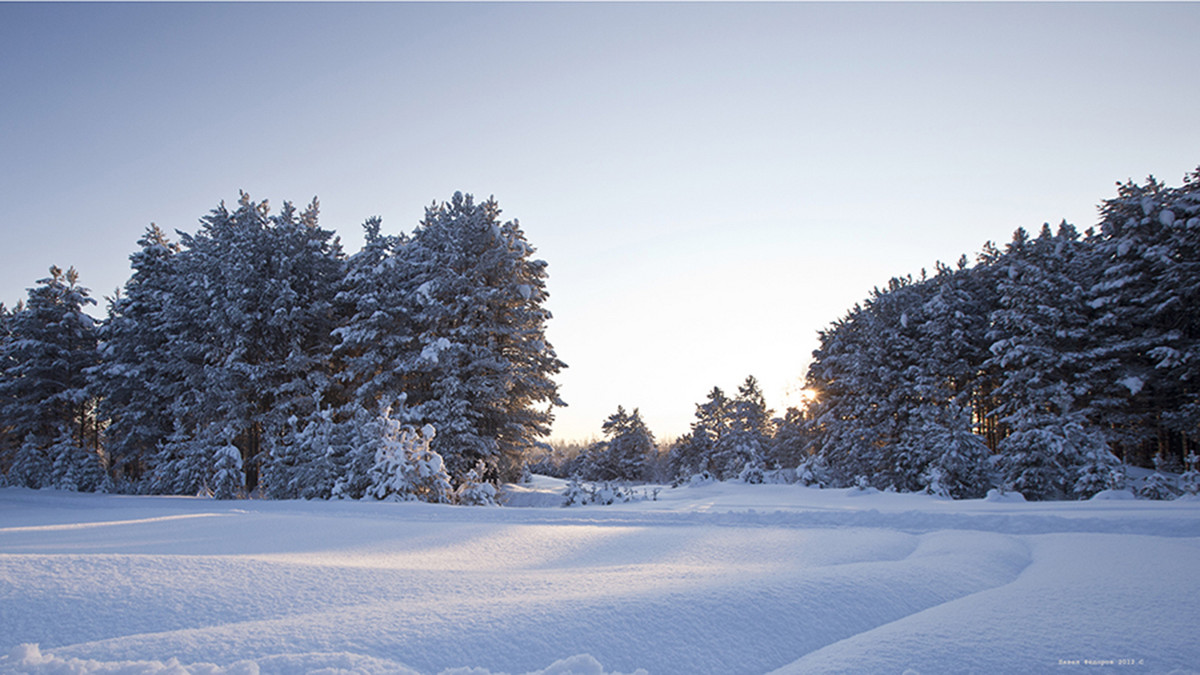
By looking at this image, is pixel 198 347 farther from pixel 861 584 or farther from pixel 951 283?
pixel 951 283

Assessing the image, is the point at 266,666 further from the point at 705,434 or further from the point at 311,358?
the point at 705,434

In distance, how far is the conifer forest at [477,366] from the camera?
60.2 feet

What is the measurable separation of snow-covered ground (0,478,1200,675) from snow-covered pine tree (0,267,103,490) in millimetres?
24836

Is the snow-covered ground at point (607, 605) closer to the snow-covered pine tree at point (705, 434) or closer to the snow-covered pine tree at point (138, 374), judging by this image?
the snow-covered pine tree at point (138, 374)

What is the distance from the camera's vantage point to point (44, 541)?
7883 millimetres

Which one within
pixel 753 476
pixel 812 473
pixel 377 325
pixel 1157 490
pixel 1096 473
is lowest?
pixel 753 476

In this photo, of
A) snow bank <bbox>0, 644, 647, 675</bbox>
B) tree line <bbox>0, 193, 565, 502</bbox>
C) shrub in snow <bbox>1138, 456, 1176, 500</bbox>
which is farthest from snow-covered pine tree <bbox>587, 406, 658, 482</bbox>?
snow bank <bbox>0, 644, 647, 675</bbox>

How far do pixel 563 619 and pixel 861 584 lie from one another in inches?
95.4

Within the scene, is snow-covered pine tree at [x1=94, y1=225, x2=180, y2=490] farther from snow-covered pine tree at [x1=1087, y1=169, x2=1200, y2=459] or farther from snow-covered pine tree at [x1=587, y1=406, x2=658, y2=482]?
snow-covered pine tree at [x1=1087, y1=169, x2=1200, y2=459]

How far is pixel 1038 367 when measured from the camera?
20.7 m

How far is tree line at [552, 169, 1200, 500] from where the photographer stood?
18453 millimetres

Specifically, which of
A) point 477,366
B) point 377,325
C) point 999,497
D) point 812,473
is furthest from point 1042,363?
point 377,325

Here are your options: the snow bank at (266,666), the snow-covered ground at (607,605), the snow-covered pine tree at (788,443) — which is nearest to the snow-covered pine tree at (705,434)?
the snow-covered pine tree at (788,443)

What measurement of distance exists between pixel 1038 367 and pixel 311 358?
2554 cm
